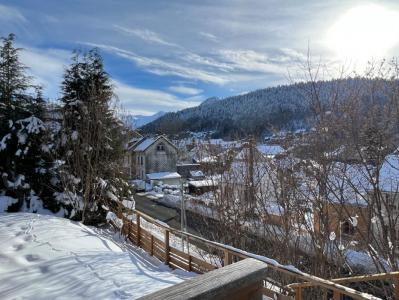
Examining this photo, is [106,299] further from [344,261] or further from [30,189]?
[30,189]

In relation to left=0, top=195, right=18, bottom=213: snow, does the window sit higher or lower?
higher

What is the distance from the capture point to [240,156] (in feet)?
41.5

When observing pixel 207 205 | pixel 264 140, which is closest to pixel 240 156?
pixel 264 140

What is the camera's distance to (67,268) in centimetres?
609

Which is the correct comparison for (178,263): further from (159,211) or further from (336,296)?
(159,211)

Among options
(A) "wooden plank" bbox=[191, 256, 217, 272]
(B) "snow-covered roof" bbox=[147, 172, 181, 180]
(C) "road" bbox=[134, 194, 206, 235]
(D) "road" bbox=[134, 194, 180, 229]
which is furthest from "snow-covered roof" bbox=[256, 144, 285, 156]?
(B) "snow-covered roof" bbox=[147, 172, 181, 180]

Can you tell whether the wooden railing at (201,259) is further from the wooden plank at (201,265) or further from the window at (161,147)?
the window at (161,147)

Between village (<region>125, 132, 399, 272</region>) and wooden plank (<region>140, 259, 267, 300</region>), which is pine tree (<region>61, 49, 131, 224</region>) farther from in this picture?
wooden plank (<region>140, 259, 267, 300</region>)

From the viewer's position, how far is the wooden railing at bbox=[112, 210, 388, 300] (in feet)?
12.6

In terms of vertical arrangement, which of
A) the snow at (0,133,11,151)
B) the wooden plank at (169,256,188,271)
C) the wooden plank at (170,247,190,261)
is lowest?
the wooden plank at (169,256,188,271)

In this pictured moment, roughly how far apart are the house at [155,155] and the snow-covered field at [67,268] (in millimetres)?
28230

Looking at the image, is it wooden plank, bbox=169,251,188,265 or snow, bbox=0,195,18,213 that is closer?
wooden plank, bbox=169,251,188,265

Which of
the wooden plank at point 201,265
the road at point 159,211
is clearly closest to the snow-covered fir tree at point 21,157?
the wooden plank at point 201,265

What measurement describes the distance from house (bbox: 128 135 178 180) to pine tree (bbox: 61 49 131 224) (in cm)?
2323
